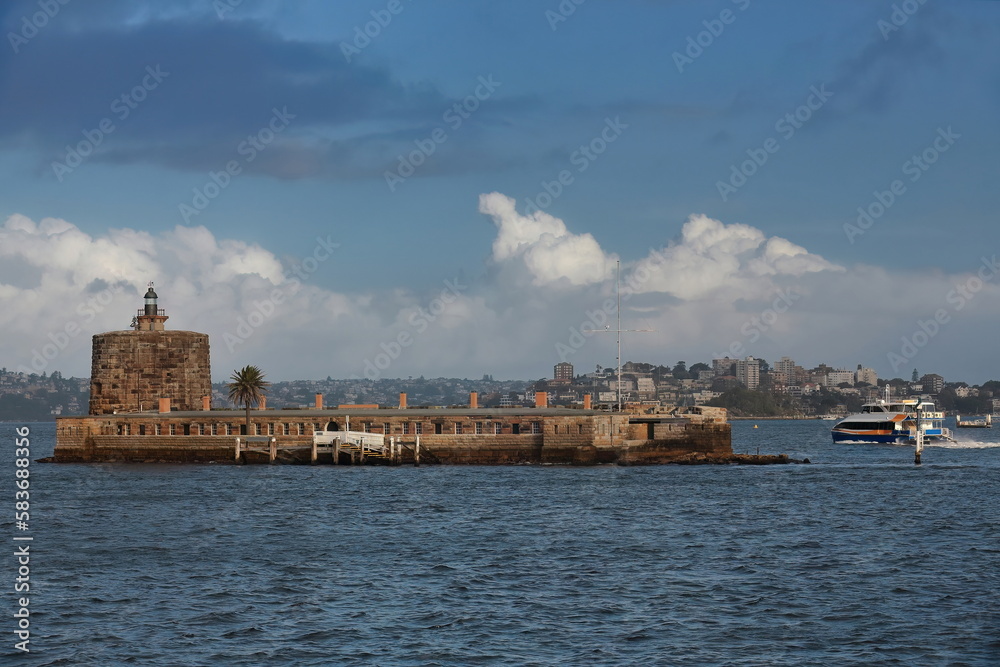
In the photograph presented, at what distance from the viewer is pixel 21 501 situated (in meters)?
61.8

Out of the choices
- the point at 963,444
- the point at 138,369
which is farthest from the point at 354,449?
the point at 963,444

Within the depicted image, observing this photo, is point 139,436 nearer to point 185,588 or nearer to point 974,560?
point 185,588

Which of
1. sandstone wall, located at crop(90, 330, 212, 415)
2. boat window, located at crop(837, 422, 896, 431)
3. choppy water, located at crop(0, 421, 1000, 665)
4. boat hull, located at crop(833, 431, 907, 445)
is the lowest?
choppy water, located at crop(0, 421, 1000, 665)

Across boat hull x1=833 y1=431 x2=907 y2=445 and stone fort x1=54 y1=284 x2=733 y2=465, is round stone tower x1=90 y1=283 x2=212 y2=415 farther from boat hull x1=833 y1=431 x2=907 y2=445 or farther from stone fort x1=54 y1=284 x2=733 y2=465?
boat hull x1=833 y1=431 x2=907 y2=445

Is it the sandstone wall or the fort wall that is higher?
the sandstone wall

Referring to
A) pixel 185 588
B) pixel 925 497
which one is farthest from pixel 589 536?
pixel 925 497

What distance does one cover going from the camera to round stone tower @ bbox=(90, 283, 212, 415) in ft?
332

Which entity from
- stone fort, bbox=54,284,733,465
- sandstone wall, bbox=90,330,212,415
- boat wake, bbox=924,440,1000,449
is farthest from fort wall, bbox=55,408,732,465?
boat wake, bbox=924,440,1000,449

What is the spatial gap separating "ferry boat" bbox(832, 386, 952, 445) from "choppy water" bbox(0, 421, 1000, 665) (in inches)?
2812

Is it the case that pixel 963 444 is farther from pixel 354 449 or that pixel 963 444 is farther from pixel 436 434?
pixel 354 449

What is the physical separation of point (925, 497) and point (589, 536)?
2586 cm

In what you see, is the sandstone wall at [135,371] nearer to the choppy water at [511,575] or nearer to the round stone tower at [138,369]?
the round stone tower at [138,369]

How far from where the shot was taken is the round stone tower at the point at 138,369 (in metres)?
101

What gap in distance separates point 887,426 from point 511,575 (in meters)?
108
